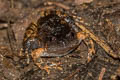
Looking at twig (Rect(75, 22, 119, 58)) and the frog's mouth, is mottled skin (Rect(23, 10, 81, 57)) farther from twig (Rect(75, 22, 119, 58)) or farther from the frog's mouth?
twig (Rect(75, 22, 119, 58))

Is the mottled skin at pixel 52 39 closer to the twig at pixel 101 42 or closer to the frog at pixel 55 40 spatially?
the frog at pixel 55 40

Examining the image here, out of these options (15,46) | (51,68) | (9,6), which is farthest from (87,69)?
(9,6)

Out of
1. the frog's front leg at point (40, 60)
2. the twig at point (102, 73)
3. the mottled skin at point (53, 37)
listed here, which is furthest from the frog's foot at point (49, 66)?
the twig at point (102, 73)

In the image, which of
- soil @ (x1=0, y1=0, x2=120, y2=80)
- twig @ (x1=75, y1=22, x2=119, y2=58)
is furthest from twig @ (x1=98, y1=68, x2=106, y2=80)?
twig @ (x1=75, y1=22, x2=119, y2=58)

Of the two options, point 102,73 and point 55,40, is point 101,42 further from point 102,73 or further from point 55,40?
point 55,40

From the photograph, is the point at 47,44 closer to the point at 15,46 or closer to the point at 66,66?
the point at 66,66

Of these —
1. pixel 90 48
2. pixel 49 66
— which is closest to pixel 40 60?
pixel 49 66
